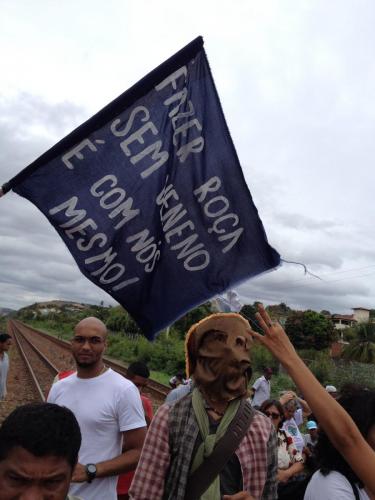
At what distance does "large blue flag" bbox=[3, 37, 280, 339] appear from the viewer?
2816mm

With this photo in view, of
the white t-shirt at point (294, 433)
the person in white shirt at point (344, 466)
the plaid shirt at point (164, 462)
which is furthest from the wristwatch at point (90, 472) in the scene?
the white t-shirt at point (294, 433)

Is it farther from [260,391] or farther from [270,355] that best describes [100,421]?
[270,355]

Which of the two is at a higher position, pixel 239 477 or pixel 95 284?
pixel 95 284

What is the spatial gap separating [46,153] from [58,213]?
0.35m

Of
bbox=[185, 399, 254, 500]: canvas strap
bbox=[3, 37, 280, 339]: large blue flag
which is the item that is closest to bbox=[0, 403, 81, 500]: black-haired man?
bbox=[185, 399, 254, 500]: canvas strap

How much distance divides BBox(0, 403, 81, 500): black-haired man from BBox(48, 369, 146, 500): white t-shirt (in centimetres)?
106

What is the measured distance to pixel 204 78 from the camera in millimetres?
3014

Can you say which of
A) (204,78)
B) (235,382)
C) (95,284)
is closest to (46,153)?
(95,284)

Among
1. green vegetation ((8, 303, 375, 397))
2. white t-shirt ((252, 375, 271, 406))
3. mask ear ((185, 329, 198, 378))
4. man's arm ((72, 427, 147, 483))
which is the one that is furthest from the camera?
green vegetation ((8, 303, 375, 397))

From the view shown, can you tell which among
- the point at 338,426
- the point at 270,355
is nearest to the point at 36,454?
the point at 338,426

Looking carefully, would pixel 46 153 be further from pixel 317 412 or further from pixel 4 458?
pixel 317 412

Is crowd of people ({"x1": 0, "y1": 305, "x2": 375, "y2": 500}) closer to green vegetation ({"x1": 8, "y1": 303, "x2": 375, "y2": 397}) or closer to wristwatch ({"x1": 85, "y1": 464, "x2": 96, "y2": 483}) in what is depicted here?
wristwatch ({"x1": 85, "y1": 464, "x2": 96, "y2": 483})

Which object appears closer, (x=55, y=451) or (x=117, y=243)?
(x=55, y=451)

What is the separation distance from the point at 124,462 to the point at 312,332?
55894 mm
